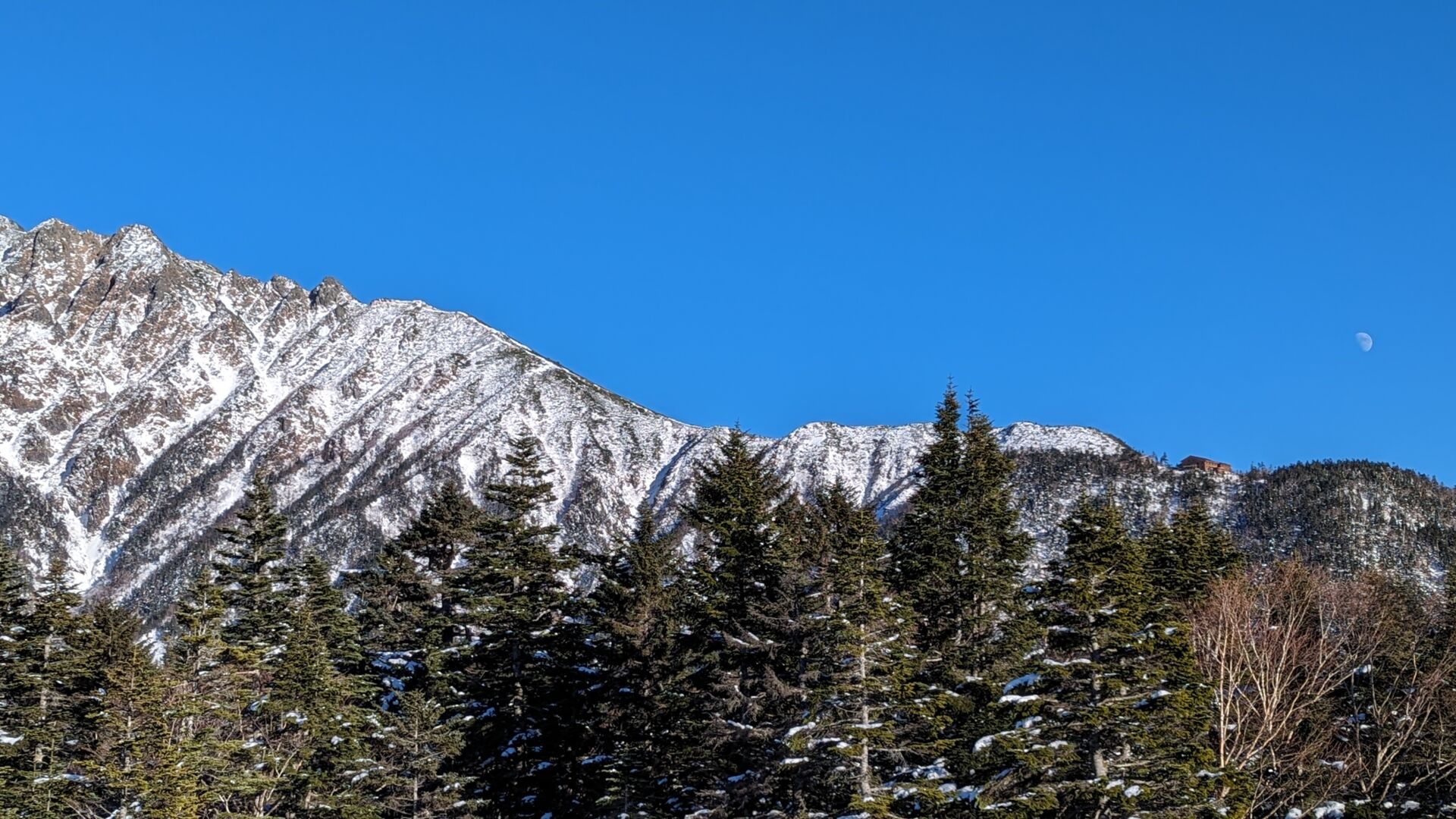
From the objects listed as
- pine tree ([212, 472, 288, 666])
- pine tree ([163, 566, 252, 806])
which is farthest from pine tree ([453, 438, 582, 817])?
pine tree ([163, 566, 252, 806])

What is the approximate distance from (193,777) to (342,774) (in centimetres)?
697

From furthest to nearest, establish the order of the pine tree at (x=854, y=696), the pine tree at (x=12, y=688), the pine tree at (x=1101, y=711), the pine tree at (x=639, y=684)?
the pine tree at (x=12, y=688), the pine tree at (x=639, y=684), the pine tree at (x=854, y=696), the pine tree at (x=1101, y=711)

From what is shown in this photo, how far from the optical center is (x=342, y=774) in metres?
45.0

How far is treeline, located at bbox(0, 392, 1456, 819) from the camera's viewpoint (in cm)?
3369

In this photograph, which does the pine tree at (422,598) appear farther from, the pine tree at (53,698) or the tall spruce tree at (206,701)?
the pine tree at (53,698)

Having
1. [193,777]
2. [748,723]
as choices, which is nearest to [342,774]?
[193,777]

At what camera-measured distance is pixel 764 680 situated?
118ft

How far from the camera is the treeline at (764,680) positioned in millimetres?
33688

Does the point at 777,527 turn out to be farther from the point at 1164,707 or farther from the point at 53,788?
the point at 53,788

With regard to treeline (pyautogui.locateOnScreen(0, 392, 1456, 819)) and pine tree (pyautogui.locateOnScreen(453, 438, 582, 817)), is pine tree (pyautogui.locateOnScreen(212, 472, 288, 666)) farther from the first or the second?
pine tree (pyautogui.locateOnScreen(453, 438, 582, 817))

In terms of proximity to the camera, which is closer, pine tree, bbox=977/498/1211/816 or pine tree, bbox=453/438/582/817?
pine tree, bbox=977/498/1211/816

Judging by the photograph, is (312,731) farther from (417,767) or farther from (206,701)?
(206,701)

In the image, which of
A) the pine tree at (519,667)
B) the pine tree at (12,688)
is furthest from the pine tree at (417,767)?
the pine tree at (12,688)

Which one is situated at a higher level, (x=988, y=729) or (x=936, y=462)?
(x=936, y=462)
